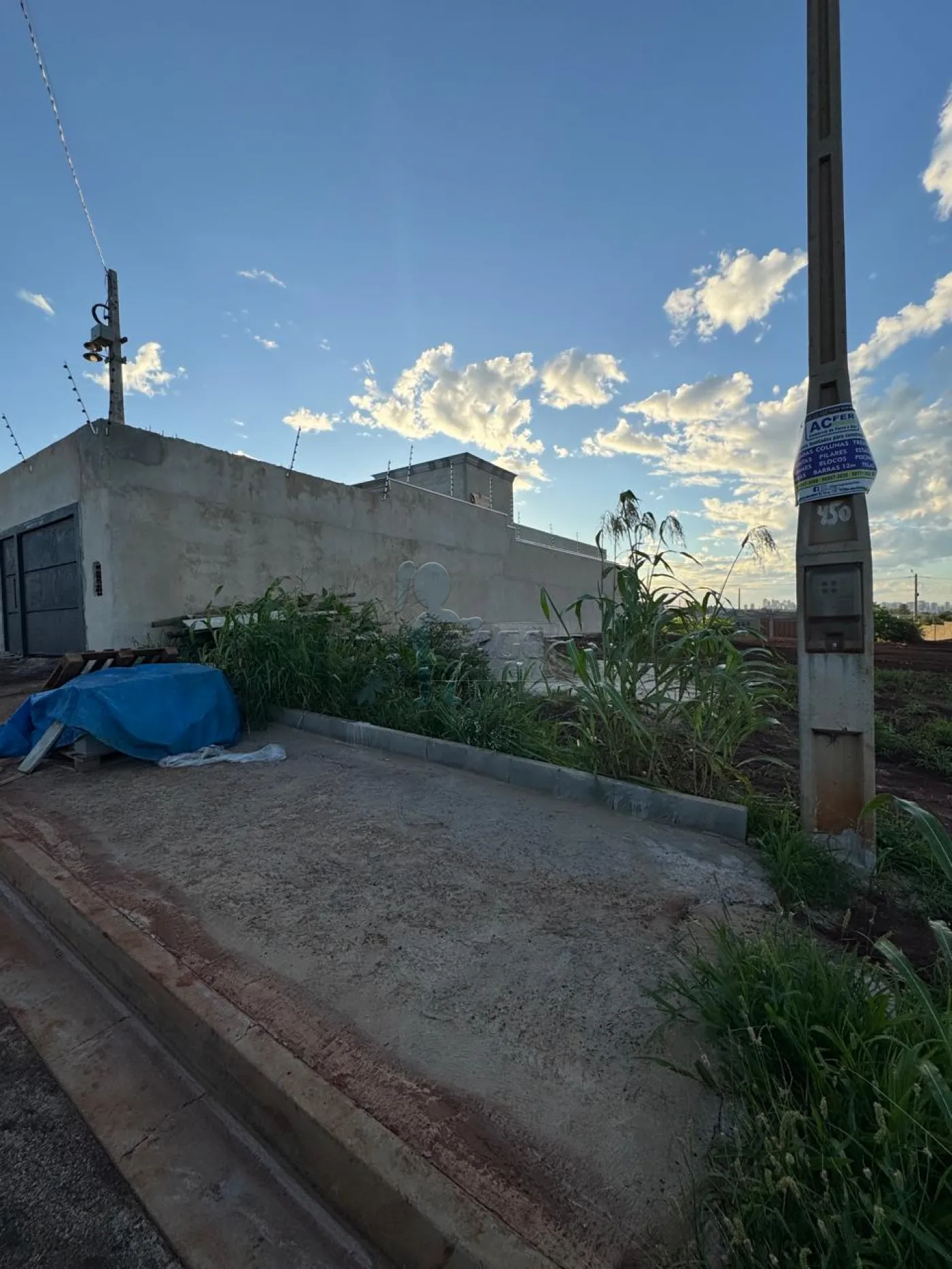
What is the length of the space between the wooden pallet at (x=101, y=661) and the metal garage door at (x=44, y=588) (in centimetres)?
200

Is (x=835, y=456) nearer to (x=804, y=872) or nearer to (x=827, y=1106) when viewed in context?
(x=804, y=872)

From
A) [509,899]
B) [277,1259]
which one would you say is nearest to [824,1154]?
[277,1259]

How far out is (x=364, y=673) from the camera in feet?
16.0

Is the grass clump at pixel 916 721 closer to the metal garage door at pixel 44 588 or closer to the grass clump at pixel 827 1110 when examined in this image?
the grass clump at pixel 827 1110

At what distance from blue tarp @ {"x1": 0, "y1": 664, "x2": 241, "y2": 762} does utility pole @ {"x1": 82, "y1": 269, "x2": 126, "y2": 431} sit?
5156mm

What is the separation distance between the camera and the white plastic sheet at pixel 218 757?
12.4 ft

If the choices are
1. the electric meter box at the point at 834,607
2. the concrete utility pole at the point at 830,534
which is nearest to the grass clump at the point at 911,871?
the concrete utility pole at the point at 830,534

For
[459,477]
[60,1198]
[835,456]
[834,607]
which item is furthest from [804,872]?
[459,477]

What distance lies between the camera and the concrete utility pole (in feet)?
6.98

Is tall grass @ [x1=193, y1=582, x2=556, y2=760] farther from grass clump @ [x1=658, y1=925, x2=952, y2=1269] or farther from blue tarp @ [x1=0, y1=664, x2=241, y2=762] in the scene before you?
grass clump @ [x1=658, y1=925, x2=952, y2=1269]

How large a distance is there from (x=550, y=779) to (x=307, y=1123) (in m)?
2.23

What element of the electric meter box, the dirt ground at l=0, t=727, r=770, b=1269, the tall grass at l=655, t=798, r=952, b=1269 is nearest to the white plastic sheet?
the dirt ground at l=0, t=727, r=770, b=1269

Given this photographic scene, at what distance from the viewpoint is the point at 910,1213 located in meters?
0.84

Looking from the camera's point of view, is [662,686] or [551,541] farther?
[551,541]
